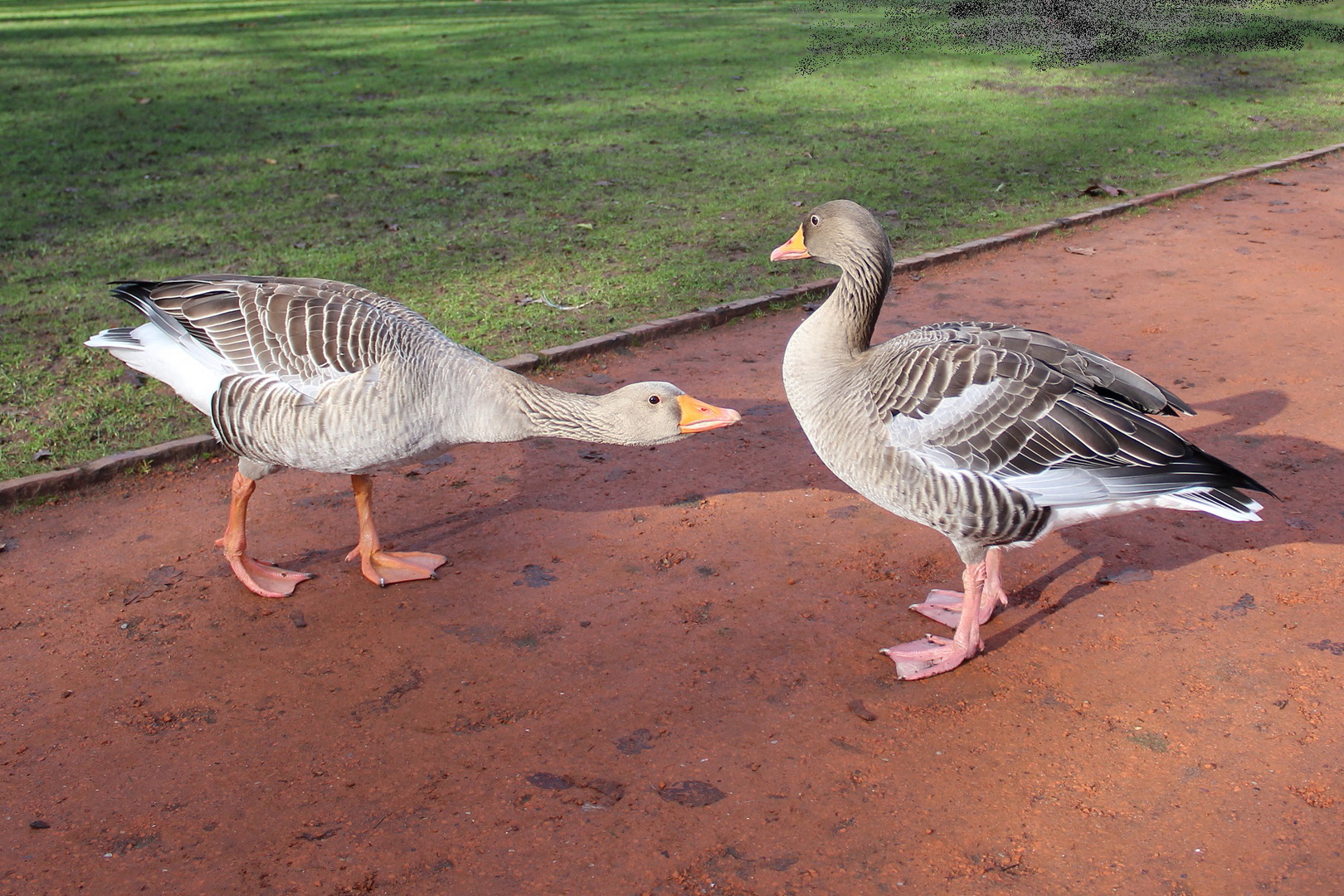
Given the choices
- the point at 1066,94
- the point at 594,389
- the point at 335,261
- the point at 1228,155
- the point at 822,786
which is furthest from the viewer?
the point at 1066,94

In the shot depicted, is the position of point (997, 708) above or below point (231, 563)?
below

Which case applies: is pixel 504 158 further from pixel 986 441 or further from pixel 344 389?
pixel 986 441

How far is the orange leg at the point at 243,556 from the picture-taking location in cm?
452

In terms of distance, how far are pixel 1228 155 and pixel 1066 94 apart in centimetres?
320

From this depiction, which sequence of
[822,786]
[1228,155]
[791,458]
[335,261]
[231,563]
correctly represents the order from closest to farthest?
[822,786] < [231,563] < [791,458] < [335,261] < [1228,155]

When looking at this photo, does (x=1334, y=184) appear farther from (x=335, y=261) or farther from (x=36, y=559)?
(x=36, y=559)

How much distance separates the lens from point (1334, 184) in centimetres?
1013

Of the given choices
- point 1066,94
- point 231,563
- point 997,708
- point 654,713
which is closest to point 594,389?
point 231,563

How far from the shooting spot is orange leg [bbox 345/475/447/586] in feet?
15.3

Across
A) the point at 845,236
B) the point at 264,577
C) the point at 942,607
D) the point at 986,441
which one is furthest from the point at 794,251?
the point at 264,577

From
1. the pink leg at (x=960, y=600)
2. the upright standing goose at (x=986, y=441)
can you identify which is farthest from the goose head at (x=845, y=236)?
the pink leg at (x=960, y=600)

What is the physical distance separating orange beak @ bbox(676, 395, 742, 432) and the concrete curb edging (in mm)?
2412

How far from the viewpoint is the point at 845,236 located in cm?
434

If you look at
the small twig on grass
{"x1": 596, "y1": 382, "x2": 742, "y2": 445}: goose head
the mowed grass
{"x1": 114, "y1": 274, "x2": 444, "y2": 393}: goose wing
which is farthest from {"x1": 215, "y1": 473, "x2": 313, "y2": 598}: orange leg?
the small twig on grass
